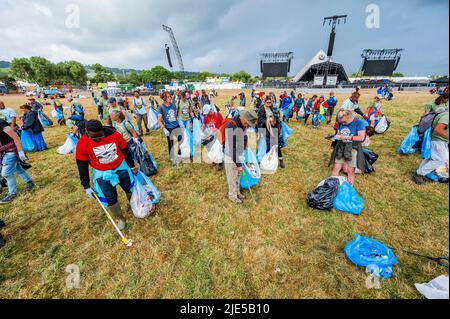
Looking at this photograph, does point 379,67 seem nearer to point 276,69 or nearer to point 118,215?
point 276,69

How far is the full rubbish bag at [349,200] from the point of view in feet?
11.3

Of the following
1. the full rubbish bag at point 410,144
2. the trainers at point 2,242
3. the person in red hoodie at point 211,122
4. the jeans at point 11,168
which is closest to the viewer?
the trainers at point 2,242

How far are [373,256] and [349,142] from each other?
207cm

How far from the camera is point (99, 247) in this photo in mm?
3008

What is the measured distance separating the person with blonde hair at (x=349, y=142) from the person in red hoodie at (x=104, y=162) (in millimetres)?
3930

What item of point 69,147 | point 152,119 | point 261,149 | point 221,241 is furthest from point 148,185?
point 152,119

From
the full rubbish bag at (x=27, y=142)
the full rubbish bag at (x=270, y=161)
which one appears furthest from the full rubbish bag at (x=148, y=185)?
the full rubbish bag at (x=27, y=142)

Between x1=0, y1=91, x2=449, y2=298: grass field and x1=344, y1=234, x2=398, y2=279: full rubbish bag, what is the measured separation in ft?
0.35

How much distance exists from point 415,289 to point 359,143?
241 cm

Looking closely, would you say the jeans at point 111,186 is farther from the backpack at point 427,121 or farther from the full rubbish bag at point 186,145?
the backpack at point 427,121

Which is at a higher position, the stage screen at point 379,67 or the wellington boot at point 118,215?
the stage screen at point 379,67

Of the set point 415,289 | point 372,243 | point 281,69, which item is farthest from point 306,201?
point 281,69

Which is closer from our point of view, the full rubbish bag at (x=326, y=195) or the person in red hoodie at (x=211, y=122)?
the full rubbish bag at (x=326, y=195)

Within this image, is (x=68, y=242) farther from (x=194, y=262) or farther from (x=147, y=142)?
(x=147, y=142)
